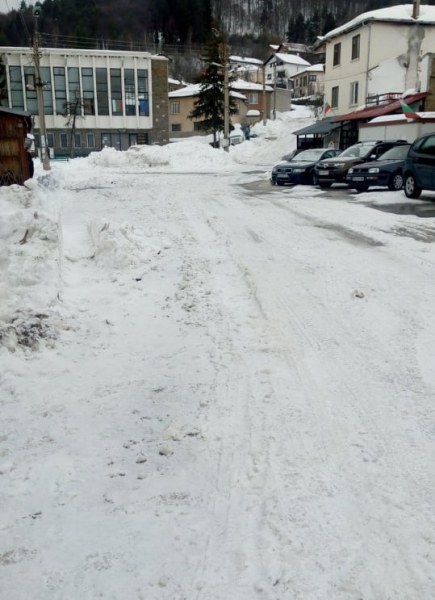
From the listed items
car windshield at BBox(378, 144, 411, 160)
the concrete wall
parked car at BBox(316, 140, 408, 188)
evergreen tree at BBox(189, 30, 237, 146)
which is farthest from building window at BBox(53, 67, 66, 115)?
car windshield at BBox(378, 144, 411, 160)

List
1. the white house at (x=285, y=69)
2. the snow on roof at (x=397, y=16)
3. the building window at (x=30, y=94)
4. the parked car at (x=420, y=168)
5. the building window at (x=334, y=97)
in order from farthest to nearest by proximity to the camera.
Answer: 1. the white house at (x=285, y=69)
2. the building window at (x=30, y=94)
3. the building window at (x=334, y=97)
4. the snow on roof at (x=397, y=16)
5. the parked car at (x=420, y=168)

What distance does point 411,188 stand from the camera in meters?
15.1

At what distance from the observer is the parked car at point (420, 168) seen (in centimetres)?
1397

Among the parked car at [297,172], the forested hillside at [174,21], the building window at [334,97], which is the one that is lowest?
the parked car at [297,172]

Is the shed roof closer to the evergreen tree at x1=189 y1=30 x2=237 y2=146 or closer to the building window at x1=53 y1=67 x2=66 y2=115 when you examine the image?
the evergreen tree at x1=189 y1=30 x2=237 y2=146

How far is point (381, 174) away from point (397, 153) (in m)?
1.42

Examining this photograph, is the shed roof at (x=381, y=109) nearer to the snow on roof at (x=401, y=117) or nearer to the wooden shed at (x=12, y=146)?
the snow on roof at (x=401, y=117)

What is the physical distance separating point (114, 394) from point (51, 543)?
1560 mm

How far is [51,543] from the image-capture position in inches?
100

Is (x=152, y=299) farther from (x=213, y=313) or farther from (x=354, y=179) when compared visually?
(x=354, y=179)

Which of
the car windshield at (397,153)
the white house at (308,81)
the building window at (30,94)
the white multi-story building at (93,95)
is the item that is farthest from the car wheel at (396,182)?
the white house at (308,81)

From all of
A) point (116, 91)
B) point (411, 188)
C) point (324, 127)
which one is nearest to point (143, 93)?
point (116, 91)

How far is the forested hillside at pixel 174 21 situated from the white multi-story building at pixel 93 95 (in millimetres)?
24232

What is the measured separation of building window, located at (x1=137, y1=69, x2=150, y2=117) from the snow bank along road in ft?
185
